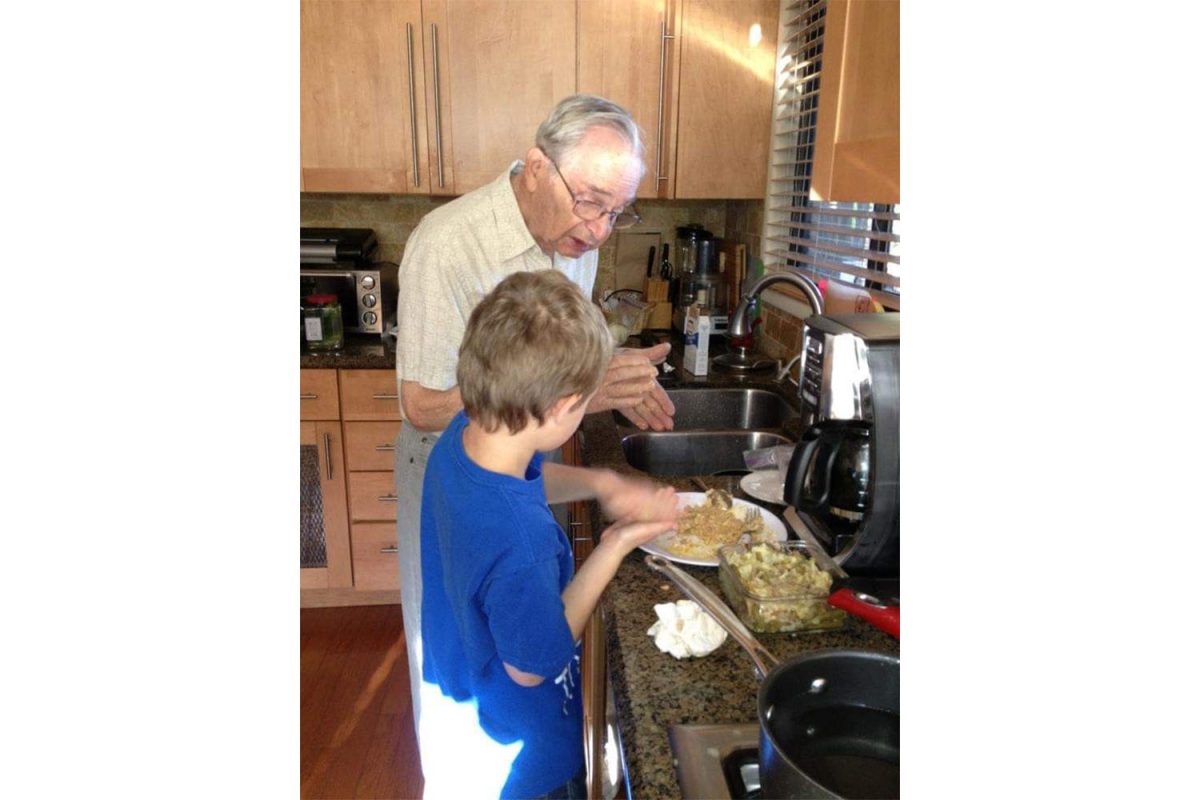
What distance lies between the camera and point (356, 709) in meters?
2.14

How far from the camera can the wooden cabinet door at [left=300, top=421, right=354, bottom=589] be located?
8.09ft

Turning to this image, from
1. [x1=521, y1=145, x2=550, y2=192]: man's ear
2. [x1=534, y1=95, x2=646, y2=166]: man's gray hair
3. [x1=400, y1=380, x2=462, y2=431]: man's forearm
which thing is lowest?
[x1=400, y1=380, x2=462, y2=431]: man's forearm

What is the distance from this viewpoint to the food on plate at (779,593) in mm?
884

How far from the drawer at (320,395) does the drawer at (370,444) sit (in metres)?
0.07

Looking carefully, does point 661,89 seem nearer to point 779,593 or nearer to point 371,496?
point 371,496

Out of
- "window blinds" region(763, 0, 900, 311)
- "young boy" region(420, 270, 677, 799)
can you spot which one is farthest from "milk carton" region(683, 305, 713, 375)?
"young boy" region(420, 270, 677, 799)

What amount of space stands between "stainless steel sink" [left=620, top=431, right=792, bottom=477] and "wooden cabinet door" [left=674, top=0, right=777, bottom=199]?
1.16 meters

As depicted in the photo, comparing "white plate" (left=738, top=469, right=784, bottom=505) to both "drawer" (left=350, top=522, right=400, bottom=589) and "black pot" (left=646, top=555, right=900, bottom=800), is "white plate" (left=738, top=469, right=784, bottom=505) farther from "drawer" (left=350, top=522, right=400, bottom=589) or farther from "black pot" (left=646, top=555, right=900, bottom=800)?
"drawer" (left=350, top=522, right=400, bottom=589)

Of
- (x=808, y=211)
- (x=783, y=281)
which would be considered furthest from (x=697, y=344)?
(x=808, y=211)

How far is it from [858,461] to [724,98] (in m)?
1.89
